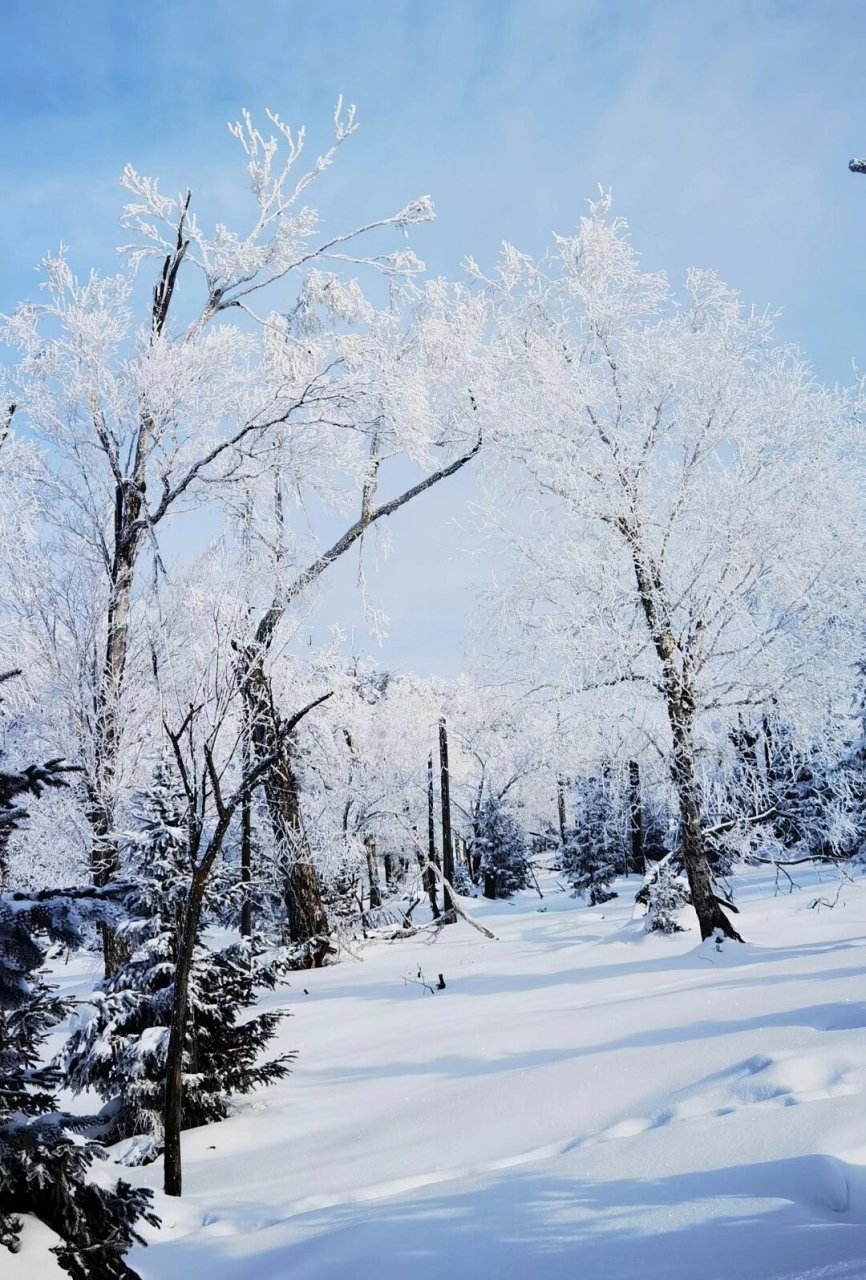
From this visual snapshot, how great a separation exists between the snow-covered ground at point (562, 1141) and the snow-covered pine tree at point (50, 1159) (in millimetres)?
153

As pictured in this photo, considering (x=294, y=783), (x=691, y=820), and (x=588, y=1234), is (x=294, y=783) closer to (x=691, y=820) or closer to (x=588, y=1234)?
(x=691, y=820)

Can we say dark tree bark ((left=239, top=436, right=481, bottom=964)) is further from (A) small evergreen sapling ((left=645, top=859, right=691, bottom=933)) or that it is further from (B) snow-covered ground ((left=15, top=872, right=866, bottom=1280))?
(A) small evergreen sapling ((left=645, top=859, right=691, bottom=933))

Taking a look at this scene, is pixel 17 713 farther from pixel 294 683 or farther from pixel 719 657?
pixel 719 657

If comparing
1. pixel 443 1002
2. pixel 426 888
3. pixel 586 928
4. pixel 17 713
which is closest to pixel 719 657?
pixel 443 1002

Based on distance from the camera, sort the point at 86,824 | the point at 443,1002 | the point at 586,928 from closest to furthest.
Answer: the point at 443,1002
the point at 86,824
the point at 586,928

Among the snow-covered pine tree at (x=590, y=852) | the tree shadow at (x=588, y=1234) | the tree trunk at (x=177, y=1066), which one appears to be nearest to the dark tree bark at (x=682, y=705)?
the tree trunk at (x=177, y=1066)

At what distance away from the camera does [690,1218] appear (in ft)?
9.65

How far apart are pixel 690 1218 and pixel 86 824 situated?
10252 mm

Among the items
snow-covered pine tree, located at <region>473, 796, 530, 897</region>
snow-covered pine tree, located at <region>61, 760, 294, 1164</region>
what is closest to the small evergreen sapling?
snow-covered pine tree, located at <region>61, 760, 294, 1164</region>

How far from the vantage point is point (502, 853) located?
36531mm

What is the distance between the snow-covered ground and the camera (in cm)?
291

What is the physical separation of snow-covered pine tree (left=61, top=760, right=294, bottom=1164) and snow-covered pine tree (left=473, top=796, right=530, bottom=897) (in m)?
28.9

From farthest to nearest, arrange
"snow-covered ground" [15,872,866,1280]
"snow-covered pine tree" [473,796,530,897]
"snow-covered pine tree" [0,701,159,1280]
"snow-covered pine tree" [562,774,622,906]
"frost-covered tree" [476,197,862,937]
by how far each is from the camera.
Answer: "snow-covered pine tree" [473,796,530,897] < "snow-covered pine tree" [562,774,622,906] < "frost-covered tree" [476,197,862,937] < "snow-covered ground" [15,872,866,1280] < "snow-covered pine tree" [0,701,159,1280]

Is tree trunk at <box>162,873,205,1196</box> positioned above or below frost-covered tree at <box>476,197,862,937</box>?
below
